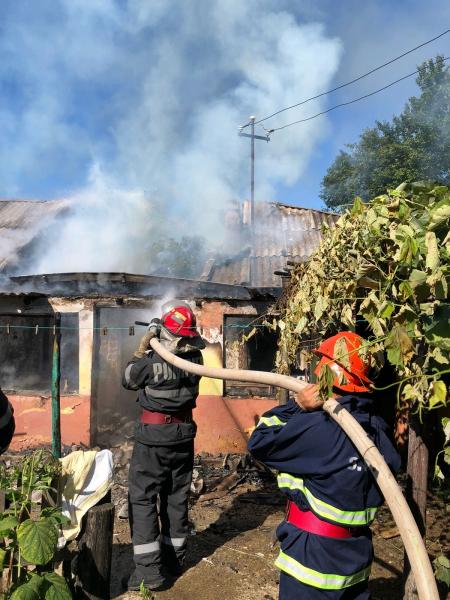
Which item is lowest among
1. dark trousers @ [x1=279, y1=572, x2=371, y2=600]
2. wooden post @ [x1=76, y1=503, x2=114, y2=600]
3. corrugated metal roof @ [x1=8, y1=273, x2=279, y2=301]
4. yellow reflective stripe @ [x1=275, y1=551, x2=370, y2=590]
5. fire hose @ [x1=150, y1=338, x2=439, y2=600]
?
wooden post @ [x1=76, y1=503, x2=114, y2=600]

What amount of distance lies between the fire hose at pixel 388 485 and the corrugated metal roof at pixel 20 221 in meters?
11.8

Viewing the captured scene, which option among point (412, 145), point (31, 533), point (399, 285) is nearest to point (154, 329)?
point (31, 533)

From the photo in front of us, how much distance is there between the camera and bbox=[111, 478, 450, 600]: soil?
419cm

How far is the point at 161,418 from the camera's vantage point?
442 centimetres

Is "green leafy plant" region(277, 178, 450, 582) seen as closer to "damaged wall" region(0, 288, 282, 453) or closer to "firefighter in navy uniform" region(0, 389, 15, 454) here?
"firefighter in navy uniform" region(0, 389, 15, 454)

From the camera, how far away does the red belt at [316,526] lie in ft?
7.80

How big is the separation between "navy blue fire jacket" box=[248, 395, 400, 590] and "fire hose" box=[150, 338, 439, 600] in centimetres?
30

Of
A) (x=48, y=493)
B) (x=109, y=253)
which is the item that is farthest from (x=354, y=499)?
(x=109, y=253)

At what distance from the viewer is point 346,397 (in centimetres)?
236

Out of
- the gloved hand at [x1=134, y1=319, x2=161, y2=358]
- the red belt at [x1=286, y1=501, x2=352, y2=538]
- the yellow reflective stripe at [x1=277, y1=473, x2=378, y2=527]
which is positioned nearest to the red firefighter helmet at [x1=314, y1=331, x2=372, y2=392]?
the yellow reflective stripe at [x1=277, y1=473, x2=378, y2=527]

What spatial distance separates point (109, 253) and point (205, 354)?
223 inches

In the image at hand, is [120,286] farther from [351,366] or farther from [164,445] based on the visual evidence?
[351,366]

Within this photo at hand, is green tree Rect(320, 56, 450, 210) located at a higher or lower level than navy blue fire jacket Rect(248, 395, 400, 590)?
higher

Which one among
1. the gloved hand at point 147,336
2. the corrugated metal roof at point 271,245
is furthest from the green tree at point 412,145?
the gloved hand at point 147,336
